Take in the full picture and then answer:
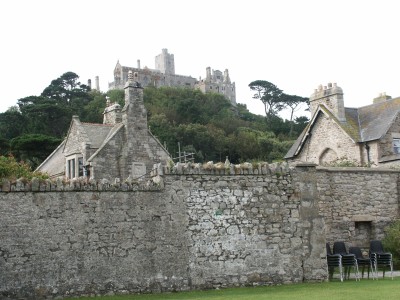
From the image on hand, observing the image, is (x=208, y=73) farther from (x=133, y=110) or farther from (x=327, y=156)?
(x=133, y=110)

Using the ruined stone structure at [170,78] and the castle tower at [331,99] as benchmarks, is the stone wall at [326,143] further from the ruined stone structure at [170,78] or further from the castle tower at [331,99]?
the ruined stone structure at [170,78]

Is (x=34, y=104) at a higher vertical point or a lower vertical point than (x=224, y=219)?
higher

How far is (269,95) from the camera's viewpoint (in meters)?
99.2

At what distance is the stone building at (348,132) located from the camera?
29.8 metres

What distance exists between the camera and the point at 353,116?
32.5 m

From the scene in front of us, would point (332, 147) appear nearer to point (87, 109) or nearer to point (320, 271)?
point (320, 271)

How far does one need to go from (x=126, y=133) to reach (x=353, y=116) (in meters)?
11.7

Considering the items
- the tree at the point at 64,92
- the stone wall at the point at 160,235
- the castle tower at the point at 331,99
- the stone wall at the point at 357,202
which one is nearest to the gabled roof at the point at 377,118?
the castle tower at the point at 331,99

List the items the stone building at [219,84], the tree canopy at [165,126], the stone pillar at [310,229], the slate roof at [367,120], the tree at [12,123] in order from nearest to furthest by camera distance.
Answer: the stone pillar at [310,229]
the slate roof at [367,120]
the tree canopy at [165,126]
the tree at [12,123]
the stone building at [219,84]

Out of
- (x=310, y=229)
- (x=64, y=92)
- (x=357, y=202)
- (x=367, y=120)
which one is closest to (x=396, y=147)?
(x=367, y=120)

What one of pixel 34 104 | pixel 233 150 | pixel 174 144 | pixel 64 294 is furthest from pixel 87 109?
pixel 64 294

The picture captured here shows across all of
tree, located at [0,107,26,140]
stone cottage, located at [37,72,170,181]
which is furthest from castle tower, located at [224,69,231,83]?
stone cottage, located at [37,72,170,181]

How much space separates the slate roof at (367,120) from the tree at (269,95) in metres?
61.8

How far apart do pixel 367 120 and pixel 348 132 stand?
1627 mm
